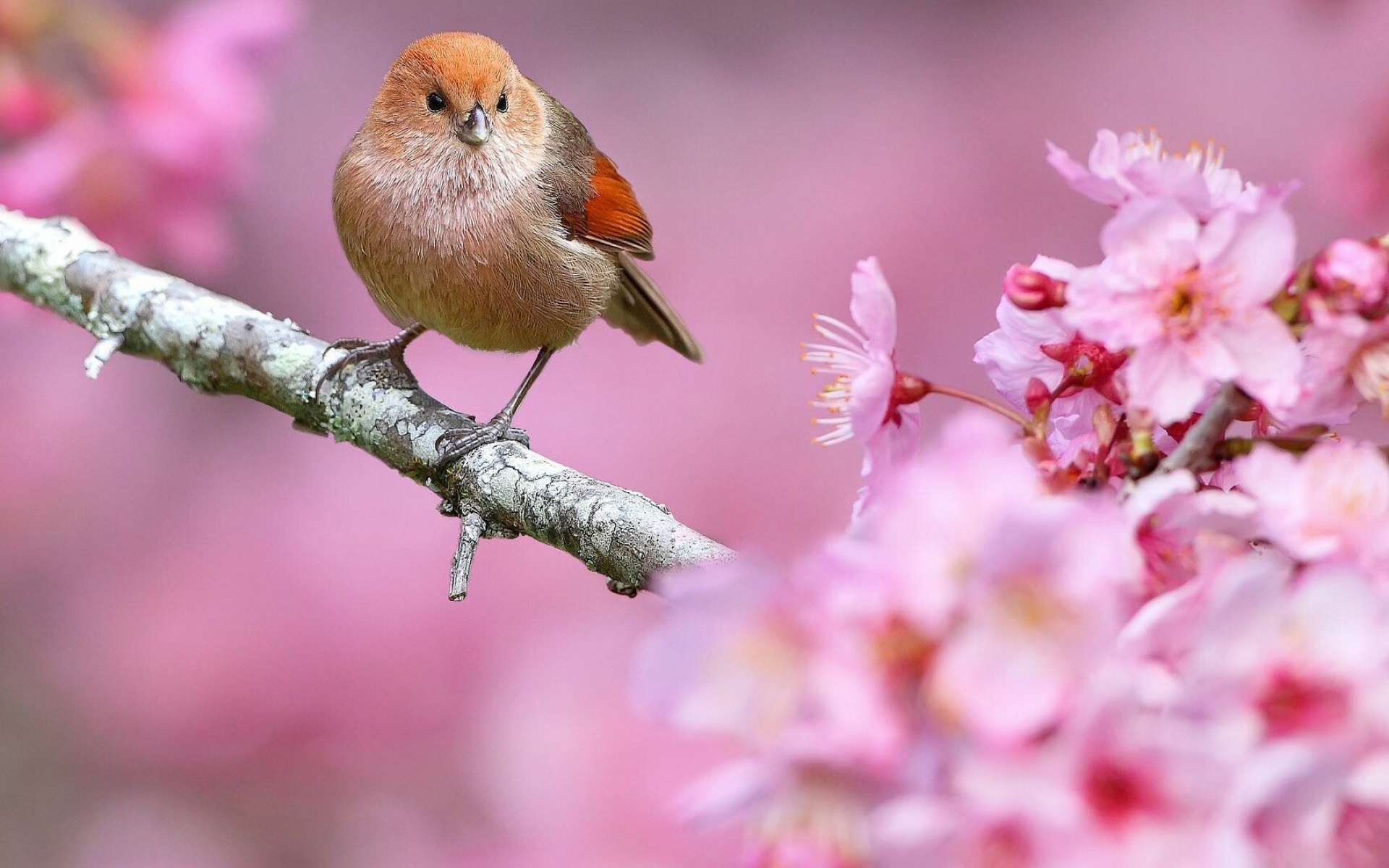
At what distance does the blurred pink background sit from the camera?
9.57ft

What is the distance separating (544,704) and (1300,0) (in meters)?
1.97

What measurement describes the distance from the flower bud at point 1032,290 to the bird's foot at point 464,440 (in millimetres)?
979

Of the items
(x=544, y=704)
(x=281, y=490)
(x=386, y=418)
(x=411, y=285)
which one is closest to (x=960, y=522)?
(x=386, y=418)

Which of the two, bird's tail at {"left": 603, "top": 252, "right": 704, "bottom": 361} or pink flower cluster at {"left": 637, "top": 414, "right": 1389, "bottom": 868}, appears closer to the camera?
pink flower cluster at {"left": 637, "top": 414, "right": 1389, "bottom": 868}

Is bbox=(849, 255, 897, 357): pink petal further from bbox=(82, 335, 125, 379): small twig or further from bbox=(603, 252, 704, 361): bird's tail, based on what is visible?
bbox=(603, 252, 704, 361): bird's tail

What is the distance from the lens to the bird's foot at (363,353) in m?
2.06

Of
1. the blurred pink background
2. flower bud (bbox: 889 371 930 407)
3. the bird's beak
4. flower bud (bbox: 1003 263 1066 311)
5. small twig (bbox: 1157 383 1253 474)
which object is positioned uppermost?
flower bud (bbox: 1003 263 1066 311)

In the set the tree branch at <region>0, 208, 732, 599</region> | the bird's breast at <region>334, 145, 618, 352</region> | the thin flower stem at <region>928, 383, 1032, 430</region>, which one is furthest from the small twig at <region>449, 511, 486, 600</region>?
the thin flower stem at <region>928, 383, 1032, 430</region>

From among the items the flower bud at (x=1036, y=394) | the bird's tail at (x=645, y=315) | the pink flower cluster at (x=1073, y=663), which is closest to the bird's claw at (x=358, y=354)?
the bird's tail at (x=645, y=315)

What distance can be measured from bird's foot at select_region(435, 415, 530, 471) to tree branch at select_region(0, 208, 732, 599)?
1 cm

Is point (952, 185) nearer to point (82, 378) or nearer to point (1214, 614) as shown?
point (82, 378)

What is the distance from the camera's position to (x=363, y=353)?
2.18 meters

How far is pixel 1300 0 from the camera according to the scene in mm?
2576

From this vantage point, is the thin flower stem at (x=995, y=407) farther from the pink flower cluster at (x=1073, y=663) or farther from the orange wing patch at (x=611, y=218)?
the orange wing patch at (x=611, y=218)
